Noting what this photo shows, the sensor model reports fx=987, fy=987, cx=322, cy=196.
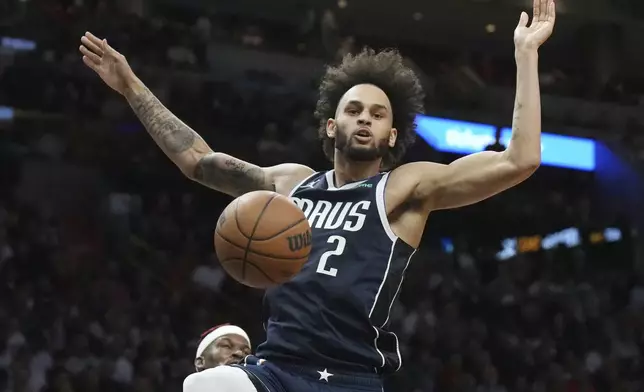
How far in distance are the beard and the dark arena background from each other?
5628 mm

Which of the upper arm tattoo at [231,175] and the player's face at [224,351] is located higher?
the upper arm tattoo at [231,175]

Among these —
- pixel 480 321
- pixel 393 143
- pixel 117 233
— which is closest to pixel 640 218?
pixel 480 321

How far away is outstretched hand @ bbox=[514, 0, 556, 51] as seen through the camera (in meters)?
3.31

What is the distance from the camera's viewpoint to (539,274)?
12.1 meters

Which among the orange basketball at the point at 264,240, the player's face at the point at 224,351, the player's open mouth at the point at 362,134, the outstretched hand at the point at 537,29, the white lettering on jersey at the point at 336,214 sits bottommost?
the player's face at the point at 224,351

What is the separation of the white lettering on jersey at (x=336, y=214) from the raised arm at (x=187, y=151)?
0.25m

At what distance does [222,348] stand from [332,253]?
6.51 ft

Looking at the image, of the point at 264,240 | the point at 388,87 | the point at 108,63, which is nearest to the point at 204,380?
the point at 264,240

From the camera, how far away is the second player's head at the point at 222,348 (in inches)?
202

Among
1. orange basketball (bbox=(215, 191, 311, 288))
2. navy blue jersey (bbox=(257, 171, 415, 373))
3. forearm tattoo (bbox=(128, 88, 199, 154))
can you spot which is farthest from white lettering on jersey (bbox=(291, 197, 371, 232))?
forearm tattoo (bbox=(128, 88, 199, 154))

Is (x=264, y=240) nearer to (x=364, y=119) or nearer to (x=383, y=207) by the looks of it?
(x=383, y=207)

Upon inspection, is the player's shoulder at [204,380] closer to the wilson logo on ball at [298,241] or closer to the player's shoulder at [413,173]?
the wilson logo on ball at [298,241]

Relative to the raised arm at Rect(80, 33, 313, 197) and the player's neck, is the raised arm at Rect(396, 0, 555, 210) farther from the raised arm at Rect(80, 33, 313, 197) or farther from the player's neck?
the raised arm at Rect(80, 33, 313, 197)

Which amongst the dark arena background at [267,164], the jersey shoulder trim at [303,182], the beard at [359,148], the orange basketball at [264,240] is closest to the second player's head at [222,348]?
the jersey shoulder trim at [303,182]
